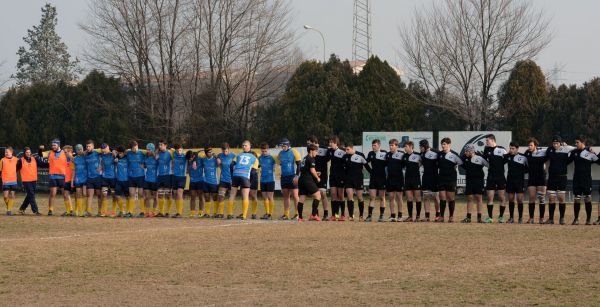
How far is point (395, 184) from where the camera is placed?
2408 centimetres

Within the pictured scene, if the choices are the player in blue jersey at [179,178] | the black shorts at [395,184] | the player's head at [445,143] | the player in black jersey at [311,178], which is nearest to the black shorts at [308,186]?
the player in black jersey at [311,178]

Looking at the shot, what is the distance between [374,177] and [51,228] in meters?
8.09

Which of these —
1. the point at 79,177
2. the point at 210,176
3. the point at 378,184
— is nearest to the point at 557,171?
the point at 378,184

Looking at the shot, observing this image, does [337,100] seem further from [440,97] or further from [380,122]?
[440,97]

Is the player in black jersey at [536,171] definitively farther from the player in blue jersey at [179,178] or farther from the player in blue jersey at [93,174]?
the player in blue jersey at [93,174]

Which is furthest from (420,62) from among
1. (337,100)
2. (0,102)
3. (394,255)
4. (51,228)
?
(394,255)

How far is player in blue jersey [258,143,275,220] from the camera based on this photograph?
25.5 metres

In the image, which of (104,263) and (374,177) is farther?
(374,177)

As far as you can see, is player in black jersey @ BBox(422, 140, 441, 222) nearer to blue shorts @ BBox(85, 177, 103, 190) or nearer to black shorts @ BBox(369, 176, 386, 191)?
black shorts @ BBox(369, 176, 386, 191)

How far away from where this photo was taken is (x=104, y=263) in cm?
1506

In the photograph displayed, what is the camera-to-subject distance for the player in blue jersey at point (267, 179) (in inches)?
1002

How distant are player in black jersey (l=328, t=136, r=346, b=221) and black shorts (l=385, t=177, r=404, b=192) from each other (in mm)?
1163

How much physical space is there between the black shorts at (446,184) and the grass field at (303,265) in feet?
5.48

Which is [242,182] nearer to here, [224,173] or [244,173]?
[244,173]
